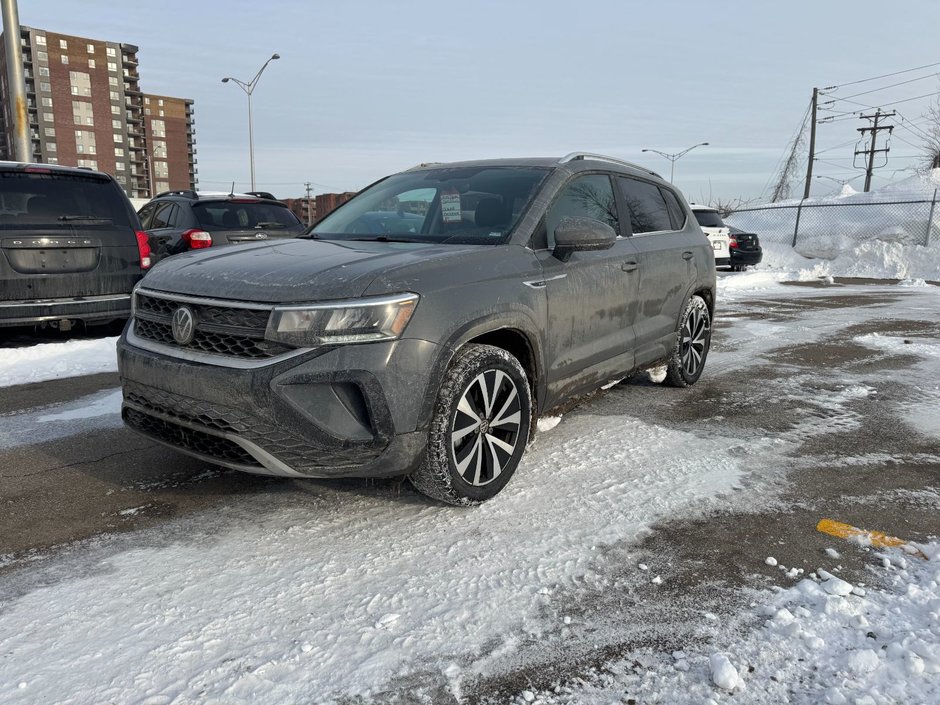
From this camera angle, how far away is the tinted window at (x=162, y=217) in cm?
966

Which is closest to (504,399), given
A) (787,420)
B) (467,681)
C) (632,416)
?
(467,681)

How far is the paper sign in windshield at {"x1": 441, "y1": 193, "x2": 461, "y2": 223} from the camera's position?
13.9ft

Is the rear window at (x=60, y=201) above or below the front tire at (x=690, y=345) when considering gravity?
above

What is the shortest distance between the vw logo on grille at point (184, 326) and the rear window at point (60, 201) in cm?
423

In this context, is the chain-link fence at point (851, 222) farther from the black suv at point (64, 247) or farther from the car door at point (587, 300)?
the black suv at point (64, 247)

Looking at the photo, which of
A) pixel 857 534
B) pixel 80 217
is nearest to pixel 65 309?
pixel 80 217

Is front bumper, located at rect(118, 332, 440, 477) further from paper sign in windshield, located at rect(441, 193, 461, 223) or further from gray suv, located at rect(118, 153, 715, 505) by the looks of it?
paper sign in windshield, located at rect(441, 193, 461, 223)

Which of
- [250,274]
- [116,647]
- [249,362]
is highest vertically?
[250,274]

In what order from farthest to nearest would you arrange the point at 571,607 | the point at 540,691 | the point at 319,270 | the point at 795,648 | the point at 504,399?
the point at 504,399 < the point at 319,270 < the point at 571,607 < the point at 795,648 < the point at 540,691

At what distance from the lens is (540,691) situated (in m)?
2.23

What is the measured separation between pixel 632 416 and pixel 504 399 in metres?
1.91

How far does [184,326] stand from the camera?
10.9 feet

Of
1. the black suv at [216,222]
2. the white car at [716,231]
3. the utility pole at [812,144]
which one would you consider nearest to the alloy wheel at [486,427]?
the black suv at [216,222]

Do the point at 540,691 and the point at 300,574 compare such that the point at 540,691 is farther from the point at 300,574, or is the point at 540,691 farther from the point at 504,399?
the point at 504,399
